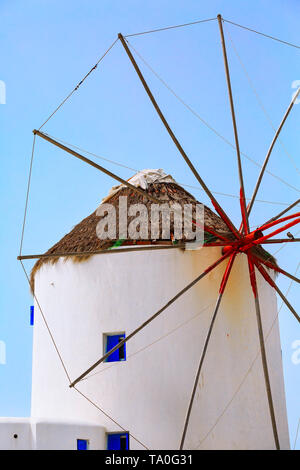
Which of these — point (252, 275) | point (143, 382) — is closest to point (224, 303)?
point (252, 275)

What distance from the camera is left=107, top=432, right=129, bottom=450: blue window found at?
21484 millimetres

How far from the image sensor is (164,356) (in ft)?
71.3

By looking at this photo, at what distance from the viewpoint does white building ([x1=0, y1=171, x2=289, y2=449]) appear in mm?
21391

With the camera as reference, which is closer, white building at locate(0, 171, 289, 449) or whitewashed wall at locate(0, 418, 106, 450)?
whitewashed wall at locate(0, 418, 106, 450)

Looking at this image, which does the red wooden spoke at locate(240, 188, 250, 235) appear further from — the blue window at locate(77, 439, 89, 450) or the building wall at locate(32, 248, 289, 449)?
the blue window at locate(77, 439, 89, 450)

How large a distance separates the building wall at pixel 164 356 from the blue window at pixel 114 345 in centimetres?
14

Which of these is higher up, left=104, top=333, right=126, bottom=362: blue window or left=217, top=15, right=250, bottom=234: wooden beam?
left=217, top=15, right=250, bottom=234: wooden beam

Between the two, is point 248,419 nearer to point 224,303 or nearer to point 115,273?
point 224,303

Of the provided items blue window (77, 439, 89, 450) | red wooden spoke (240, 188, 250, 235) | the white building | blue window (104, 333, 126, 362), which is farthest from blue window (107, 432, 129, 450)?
red wooden spoke (240, 188, 250, 235)

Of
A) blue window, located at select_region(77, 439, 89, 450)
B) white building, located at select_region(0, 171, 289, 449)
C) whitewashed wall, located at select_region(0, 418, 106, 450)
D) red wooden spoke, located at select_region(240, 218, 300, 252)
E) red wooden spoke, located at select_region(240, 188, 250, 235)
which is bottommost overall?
blue window, located at select_region(77, 439, 89, 450)

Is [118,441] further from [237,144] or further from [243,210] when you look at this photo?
[237,144]

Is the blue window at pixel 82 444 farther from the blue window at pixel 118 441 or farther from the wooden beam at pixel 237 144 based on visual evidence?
the wooden beam at pixel 237 144

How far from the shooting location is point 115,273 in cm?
2252

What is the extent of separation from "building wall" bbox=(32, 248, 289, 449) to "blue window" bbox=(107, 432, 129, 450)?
0.14 metres
